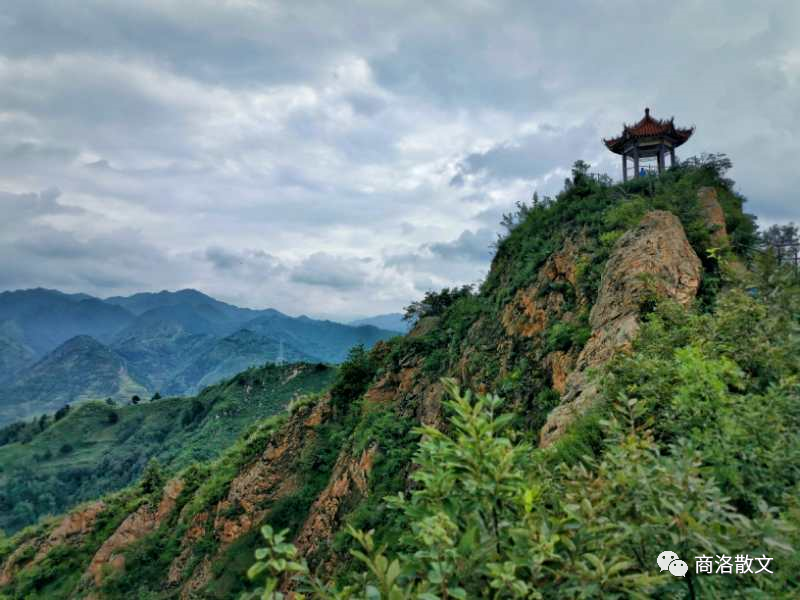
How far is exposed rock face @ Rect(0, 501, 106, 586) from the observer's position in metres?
27.1

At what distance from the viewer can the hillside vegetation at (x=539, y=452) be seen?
227cm

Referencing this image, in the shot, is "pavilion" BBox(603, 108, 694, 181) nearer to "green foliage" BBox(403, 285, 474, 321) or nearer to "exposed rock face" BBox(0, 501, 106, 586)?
"green foliage" BBox(403, 285, 474, 321)

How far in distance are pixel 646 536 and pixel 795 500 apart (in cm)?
142

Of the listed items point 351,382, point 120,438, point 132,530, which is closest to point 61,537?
point 132,530

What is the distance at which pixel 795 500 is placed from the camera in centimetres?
296

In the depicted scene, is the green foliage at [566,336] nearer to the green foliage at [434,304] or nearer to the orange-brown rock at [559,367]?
the orange-brown rock at [559,367]

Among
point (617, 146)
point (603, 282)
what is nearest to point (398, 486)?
point (603, 282)

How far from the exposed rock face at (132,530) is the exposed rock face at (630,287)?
23.7 meters

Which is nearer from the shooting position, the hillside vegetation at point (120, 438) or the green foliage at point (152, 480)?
the green foliage at point (152, 480)

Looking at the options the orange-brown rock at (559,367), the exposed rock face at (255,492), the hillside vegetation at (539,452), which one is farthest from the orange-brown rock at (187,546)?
the orange-brown rock at (559,367)

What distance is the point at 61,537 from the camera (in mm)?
27609

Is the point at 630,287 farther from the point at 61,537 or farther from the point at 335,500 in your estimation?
the point at 61,537

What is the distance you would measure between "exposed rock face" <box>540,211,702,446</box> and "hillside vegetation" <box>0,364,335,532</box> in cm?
5090

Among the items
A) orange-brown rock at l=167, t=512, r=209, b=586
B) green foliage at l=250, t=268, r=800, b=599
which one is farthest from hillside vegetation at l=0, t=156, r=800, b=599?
orange-brown rock at l=167, t=512, r=209, b=586
